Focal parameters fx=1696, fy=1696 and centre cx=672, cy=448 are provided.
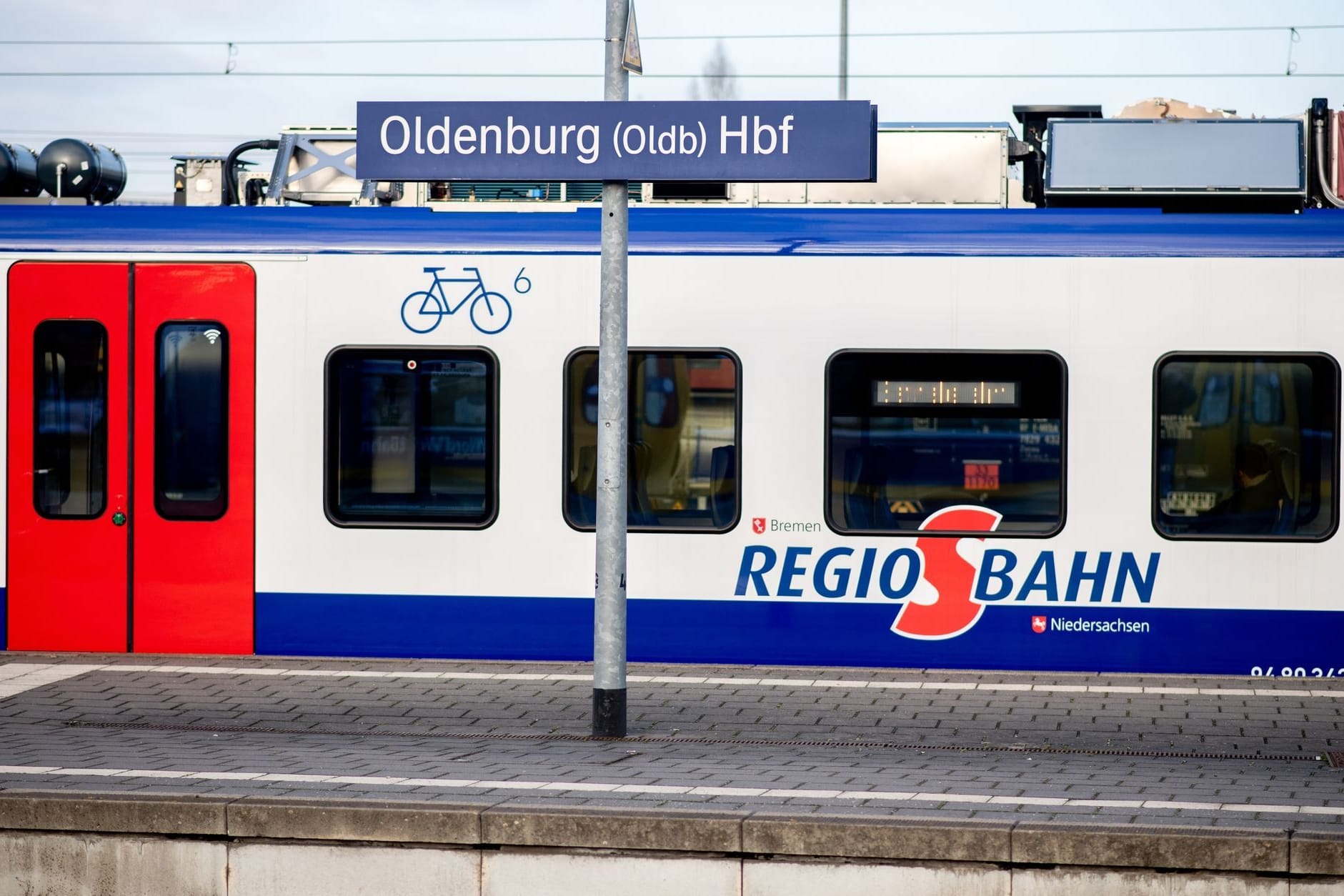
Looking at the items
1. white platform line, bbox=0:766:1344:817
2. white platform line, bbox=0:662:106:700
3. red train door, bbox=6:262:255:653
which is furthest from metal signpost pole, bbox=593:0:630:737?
white platform line, bbox=0:662:106:700

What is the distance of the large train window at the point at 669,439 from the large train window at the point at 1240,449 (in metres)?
2.24

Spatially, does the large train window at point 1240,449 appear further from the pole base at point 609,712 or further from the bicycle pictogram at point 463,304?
the bicycle pictogram at point 463,304

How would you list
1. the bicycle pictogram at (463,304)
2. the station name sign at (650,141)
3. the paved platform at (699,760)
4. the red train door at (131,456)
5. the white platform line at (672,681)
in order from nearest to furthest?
the paved platform at (699,760)
the station name sign at (650,141)
the white platform line at (672,681)
the bicycle pictogram at (463,304)
the red train door at (131,456)

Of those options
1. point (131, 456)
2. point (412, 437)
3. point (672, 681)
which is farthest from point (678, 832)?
point (131, 456)

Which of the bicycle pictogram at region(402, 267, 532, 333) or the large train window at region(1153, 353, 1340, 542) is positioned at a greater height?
the bicycle pictogram at region(402, 267, 532, 333)

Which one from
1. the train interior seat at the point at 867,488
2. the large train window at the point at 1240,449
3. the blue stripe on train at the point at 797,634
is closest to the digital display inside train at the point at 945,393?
the train interior seat at the point at 867,488

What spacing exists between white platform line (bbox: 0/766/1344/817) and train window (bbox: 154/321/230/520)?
3.04 m

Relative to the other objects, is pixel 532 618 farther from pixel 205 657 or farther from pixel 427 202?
pixel 427 202

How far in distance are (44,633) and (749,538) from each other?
4.02 metres

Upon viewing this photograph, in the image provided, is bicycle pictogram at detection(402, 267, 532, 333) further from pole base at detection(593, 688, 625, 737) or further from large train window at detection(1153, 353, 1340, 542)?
large train window at detection(1153, 353, 1340, 542)

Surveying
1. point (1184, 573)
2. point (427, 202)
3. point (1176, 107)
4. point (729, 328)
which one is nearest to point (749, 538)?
point (729, 328)

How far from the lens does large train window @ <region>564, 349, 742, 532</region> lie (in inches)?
358

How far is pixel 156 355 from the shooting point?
9422mm

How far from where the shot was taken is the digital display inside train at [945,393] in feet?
29.3
